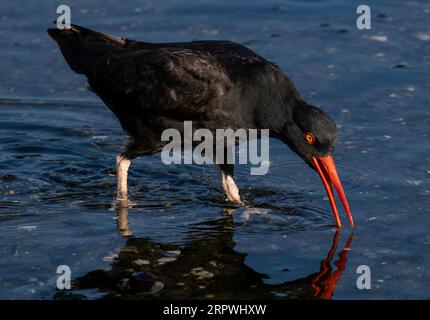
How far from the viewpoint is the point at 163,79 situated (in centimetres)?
705

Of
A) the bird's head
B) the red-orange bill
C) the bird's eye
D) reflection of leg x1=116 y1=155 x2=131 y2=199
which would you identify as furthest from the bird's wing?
the red-orange bill

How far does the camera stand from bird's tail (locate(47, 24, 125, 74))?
747cm

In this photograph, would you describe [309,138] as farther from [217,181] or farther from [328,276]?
[217,181]

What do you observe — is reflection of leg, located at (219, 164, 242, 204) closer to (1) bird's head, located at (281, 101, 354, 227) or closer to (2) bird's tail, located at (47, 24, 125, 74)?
(1) bird's head, located at (281, 101, 354, 227)

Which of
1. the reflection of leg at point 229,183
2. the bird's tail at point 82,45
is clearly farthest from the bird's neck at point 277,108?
the bird's tail at point 82,45

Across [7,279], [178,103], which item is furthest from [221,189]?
[7,279]

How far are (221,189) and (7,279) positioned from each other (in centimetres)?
213

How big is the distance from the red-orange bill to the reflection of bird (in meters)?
0.20

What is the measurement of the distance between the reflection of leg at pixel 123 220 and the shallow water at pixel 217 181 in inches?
0.6

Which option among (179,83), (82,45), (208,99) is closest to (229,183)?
(208,99)

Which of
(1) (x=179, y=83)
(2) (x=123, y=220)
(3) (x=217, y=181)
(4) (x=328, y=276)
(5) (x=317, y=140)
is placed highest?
(1) (x=179, y=83)

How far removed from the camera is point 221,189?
7.51m

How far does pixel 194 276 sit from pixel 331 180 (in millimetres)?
1282
